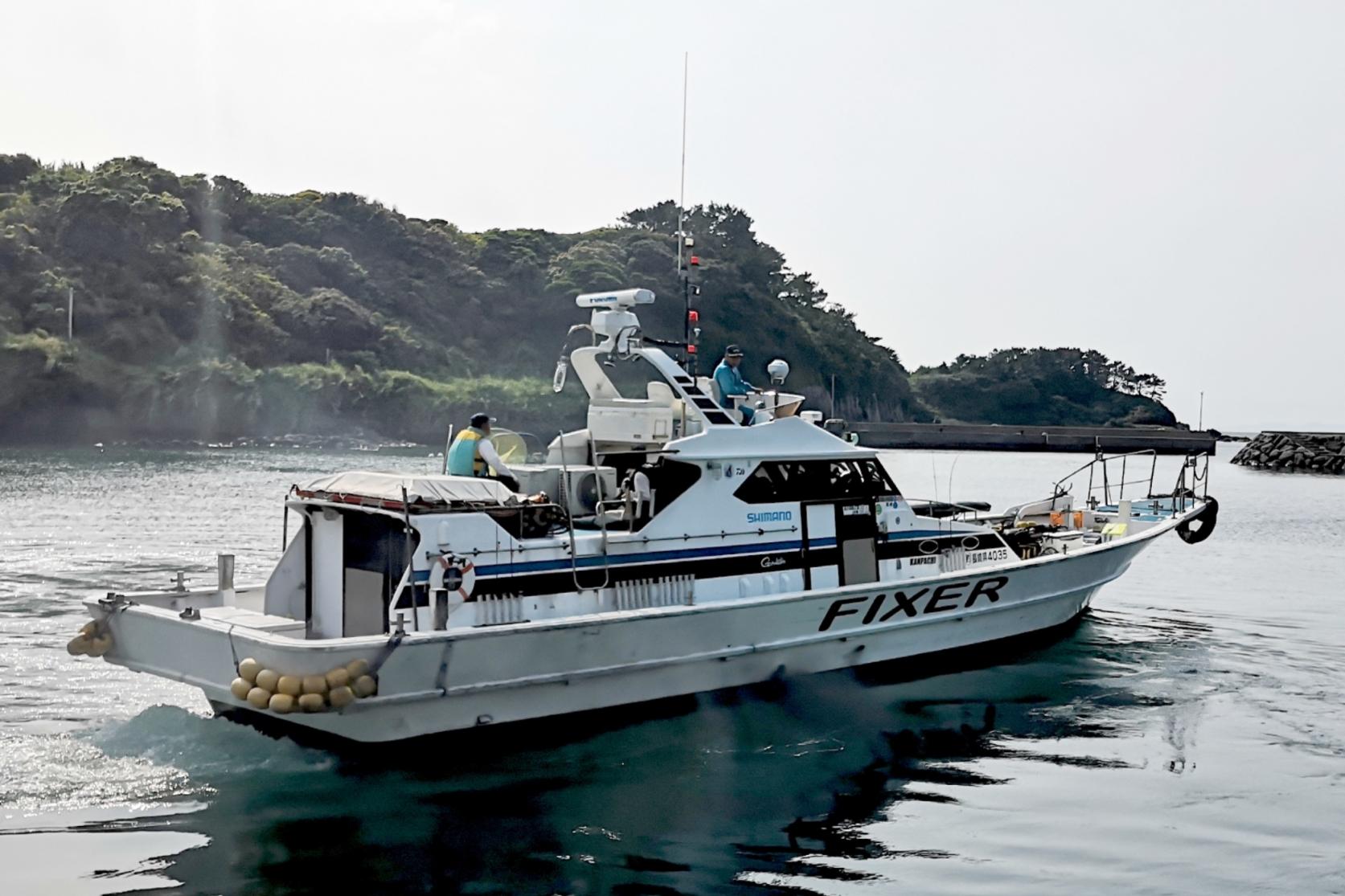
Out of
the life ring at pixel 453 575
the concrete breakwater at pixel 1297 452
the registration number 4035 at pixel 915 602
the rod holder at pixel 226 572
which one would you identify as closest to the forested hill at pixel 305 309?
the concrete breakwater at pixel 1297 452

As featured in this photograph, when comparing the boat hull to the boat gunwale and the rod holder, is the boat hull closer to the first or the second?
the boat gunwale

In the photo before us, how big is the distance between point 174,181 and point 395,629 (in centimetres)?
8345

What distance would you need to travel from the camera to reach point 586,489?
11320mm

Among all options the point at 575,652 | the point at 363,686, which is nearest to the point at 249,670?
the point at 363,686

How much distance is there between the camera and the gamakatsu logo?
1132cm

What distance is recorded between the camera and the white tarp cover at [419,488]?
957cm

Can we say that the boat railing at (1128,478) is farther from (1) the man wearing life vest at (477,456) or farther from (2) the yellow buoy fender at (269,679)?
(2) the yellow buoy fender at (269,679)

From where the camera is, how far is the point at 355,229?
93.2 m

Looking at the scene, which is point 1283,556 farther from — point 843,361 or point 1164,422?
point 1164,422

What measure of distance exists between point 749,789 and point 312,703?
3.28 meters

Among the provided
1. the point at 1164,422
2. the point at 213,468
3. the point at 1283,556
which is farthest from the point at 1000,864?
the point at 1164,422

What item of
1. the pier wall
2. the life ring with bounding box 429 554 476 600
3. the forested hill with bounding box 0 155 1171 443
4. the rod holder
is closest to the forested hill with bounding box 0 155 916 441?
the forested hill with bounding box 0 155 1171 443

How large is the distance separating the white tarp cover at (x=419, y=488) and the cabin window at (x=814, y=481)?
95.8 inches

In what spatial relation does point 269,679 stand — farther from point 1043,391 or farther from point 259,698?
point 1043,391
